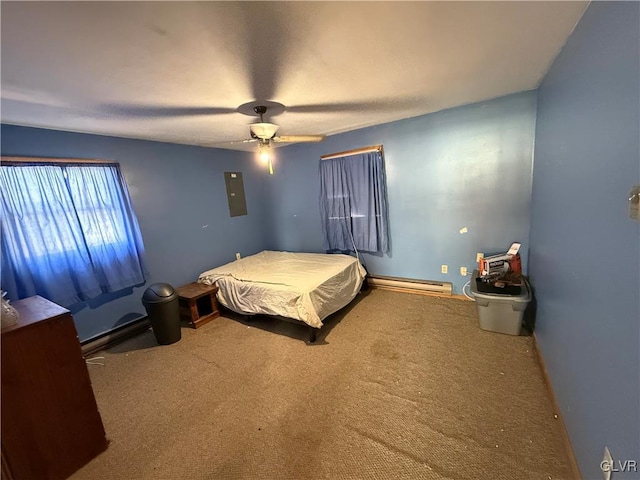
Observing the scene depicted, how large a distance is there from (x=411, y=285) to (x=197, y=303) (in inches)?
108

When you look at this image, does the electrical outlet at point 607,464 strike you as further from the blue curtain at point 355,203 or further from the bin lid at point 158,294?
the bin lid at point 158,294

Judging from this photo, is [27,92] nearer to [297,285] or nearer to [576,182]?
[297,285]

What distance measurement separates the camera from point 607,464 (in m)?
0.96

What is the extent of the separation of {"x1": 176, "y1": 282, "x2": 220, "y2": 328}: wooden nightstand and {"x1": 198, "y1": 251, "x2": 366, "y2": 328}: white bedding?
0.11 metres

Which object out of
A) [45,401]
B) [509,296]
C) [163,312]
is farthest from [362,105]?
[45,401]

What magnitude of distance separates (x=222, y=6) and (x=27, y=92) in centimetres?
158

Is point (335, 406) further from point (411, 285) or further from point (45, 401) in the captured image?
point (411, 285)

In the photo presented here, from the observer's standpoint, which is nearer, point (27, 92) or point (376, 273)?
point (27, 92)

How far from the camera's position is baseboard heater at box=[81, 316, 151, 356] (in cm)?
260

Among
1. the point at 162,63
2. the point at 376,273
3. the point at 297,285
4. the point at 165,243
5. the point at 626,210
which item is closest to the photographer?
the point at 626,210

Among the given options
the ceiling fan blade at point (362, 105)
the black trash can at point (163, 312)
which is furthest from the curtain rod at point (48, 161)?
the ceiling fan blade at point (362, 105)

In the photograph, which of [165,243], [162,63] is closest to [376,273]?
[165,243]

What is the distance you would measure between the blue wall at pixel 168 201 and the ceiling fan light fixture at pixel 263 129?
166 centimetres

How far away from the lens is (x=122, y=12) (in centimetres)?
105
